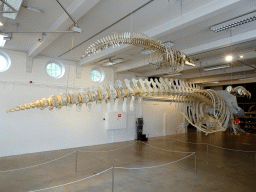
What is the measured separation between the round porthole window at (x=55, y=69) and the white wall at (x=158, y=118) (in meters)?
6.46

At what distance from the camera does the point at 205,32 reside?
6586mm

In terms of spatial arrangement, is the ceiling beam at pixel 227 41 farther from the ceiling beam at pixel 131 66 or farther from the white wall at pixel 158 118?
the white wall at pixel 158 118

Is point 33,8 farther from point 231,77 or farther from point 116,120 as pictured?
point 231,77

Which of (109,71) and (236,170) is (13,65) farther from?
(236,170)

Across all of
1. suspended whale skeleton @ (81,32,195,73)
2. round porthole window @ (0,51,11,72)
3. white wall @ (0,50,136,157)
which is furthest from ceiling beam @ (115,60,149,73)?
round porthole window @ (0,51,11,72)

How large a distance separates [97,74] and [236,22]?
27.6 feet

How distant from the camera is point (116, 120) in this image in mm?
12141

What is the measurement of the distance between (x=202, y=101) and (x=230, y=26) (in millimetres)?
2784

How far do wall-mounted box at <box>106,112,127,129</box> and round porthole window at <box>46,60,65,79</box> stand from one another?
150 inches

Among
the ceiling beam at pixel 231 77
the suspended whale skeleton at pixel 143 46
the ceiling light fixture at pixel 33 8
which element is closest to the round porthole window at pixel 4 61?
the ceiling light fixture at pixel 33 8

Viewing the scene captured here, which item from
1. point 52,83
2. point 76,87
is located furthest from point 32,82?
point 76,87

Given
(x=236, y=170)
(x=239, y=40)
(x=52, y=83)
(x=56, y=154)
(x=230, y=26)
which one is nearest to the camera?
(x=230, y=26)

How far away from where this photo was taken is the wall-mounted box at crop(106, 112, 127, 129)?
38.9 ft

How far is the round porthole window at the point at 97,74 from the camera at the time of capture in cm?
1189
